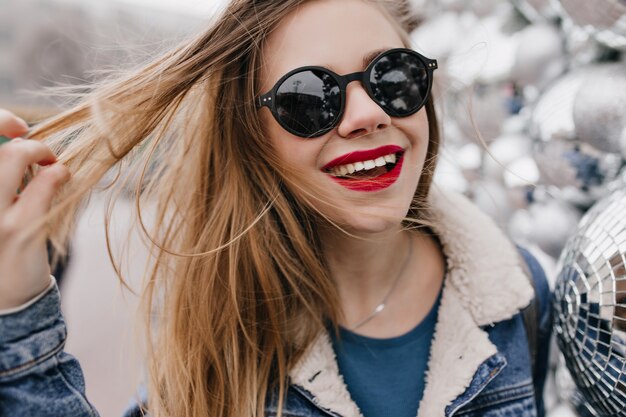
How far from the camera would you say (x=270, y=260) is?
1.42 m

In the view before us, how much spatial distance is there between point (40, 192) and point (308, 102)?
57cm

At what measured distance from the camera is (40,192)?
37.1 inches

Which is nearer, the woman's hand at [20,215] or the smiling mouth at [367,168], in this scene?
the woman's hand at [20,215]

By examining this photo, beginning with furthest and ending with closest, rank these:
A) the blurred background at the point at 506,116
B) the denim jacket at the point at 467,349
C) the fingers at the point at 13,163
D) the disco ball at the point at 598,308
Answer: the blurred background at the point at 506,116 < the denim jacket at the point at 467,349 < the disco ball at the point at 598,308 < the fingers at the point at 13,163

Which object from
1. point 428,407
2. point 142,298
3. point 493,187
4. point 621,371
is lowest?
point 493,187

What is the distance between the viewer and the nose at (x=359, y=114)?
114cm

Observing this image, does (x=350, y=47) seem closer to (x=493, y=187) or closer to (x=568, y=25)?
(x=568, y=25)

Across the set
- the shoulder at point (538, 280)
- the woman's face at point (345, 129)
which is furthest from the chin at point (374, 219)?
the shoulder at point (538, 280)

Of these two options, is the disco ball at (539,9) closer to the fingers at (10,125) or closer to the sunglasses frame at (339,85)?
the sunglasses frame at (339,85)

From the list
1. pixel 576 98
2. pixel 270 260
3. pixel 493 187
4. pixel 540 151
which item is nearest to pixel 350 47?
pixel 270 260

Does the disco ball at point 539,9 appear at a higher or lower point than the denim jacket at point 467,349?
higher

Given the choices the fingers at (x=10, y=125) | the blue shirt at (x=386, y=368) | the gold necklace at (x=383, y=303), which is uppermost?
the fingers at (x=10, y=125)

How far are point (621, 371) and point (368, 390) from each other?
1.89 feet

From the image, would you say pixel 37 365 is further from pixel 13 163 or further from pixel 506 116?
pixel 506 116
